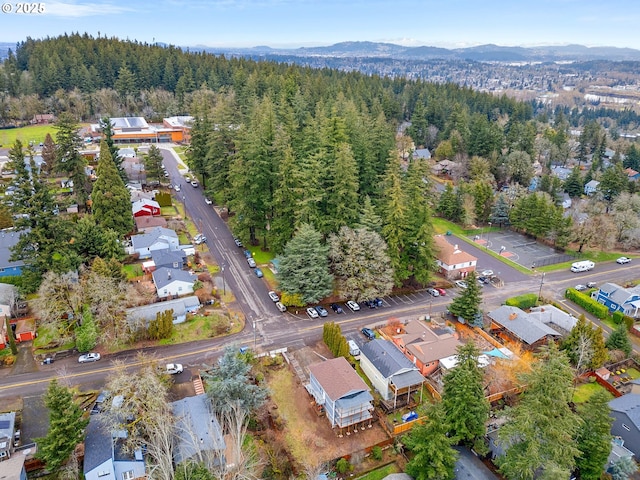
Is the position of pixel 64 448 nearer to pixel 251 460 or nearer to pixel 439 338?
pixel 251 460

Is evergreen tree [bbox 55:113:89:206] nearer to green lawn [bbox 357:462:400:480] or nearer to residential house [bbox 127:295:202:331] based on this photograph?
residential house [bbox 127:295:202:331]

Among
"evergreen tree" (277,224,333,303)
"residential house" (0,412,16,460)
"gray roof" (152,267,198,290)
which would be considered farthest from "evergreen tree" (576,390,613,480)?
"gray roof" (152,267,198,290)

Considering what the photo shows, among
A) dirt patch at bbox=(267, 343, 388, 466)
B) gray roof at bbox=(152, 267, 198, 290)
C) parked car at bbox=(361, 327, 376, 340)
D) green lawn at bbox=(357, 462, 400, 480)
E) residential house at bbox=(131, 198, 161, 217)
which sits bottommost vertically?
green lawn at bbox=(357, 462, 400, 480)

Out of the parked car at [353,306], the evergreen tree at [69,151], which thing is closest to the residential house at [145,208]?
the evergreen tree at [69,151]

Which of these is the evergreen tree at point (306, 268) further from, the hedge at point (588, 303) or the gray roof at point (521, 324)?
the hedge at point (588, 303)

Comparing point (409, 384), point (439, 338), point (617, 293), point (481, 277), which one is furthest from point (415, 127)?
point (409, 384)

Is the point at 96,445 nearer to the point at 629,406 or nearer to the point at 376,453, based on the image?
the point at 376,453
